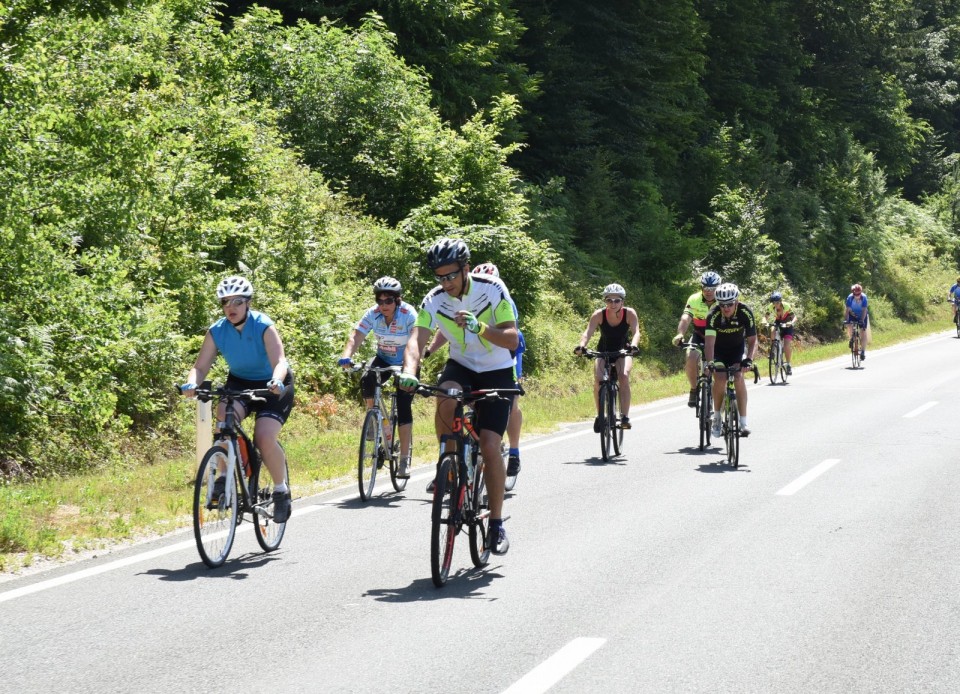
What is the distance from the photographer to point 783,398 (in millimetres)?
21172

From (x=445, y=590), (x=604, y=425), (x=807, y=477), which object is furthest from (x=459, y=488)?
(x=604, y=425)

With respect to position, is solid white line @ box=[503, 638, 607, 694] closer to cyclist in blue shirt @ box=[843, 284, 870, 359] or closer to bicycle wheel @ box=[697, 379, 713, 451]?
bicycle wheel @ box=[697, 379, 713, 451]

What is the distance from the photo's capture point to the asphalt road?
17.7ft

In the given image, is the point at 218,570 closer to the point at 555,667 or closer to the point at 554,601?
the point at 554,601

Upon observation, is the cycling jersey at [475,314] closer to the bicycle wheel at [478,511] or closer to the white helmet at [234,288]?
the bicycle wheel at [478,511]

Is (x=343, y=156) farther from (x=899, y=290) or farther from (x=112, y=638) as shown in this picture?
(x=899, y=290)

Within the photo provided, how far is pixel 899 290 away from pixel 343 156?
114ft

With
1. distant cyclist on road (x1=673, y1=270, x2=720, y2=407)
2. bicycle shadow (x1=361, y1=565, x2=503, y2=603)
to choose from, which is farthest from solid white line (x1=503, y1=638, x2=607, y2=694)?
distant cyclist on road (x1=673, y1=270, x2=720, y2=407)

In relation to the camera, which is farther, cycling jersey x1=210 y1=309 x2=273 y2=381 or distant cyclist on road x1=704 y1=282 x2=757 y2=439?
distant cyclist on road x1=704 y1=282 x2=757 y2=439

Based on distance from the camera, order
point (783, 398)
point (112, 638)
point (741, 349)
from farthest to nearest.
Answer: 1. point (783, 398)
2. point (741, 349)
3. point (112, 638)

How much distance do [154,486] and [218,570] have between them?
3291 mm

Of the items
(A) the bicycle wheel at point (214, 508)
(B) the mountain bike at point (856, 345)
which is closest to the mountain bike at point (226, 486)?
(A) the bicycle wheel at point (214, 508)

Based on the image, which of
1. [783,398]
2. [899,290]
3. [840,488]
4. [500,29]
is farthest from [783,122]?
[840,488]

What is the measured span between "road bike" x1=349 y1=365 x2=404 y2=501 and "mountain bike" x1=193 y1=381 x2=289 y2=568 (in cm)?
228
